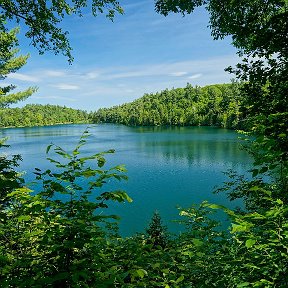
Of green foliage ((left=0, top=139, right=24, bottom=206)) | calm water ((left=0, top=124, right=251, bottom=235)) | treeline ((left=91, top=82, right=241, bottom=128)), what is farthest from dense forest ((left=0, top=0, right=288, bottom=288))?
treeline ((left=91, top=82, right=241, bottom=128))

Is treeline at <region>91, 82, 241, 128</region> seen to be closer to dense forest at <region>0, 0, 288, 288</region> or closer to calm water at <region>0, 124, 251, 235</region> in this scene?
calm water at <region>0, 124, 251, 235</region>

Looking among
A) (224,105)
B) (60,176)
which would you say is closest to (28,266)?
(60,176)

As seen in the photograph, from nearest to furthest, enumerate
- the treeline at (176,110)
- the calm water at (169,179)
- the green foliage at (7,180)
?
the green foliage at (7,180), the calm water at (169,179), the treeline at (176,110)

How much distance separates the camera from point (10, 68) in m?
17.4

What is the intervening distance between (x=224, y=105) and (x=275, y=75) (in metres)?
1.19

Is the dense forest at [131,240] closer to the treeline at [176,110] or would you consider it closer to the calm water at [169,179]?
the calm water at [169,179]

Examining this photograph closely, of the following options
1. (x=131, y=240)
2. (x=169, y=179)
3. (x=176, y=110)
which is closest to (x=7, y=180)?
(x=131, y=240)

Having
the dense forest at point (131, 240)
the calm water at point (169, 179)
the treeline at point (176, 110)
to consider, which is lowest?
the calm water at point (169, 179)

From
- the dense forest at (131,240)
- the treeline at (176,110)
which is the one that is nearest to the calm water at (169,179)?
the dense forest at (131,240)

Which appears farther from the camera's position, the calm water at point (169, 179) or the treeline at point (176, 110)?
the treeline at point (176, 110)

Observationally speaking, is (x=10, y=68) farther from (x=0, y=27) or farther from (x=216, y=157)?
(x=216, y=157)

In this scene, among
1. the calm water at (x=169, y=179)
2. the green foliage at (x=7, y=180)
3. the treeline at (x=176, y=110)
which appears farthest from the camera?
the treeline at (x=176, y=110)

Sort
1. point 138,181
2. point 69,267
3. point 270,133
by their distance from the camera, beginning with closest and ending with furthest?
point 69,267 < point 270,133 < point 138,181

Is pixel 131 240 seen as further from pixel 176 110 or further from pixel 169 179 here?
pixel 176 110
